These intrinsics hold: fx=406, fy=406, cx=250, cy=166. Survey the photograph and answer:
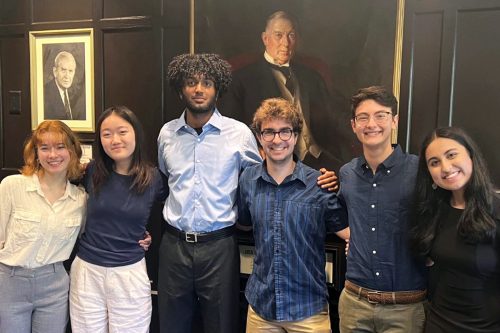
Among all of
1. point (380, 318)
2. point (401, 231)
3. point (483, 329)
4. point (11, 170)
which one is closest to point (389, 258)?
point (401, 231)

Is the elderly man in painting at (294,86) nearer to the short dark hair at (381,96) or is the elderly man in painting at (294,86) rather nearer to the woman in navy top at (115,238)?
the short dark hair at (381,96)

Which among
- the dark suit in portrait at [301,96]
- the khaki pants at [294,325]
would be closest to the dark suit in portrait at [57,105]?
the dark suit in portrait at [301,96]

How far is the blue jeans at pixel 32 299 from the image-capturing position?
199 cm

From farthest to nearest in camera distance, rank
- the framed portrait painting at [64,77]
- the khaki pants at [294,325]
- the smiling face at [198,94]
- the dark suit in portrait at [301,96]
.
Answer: the framed portrait painting at [64,77], the dark suit in portrait at [301,96], the smiling face at [198,94], the khaki pants at [294,325]

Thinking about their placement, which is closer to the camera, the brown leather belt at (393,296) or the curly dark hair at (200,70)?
the brown leather belt at (393,296)

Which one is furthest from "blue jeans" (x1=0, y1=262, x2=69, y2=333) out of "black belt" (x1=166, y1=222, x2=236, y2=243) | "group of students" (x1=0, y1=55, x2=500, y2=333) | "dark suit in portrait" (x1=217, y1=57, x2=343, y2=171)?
"dark suit in portrait" (x1=217, y1=57, x2=343, y2=171)

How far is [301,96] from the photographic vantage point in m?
2.36

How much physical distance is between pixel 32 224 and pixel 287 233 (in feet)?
4.11

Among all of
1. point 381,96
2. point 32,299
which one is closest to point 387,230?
point 381,96

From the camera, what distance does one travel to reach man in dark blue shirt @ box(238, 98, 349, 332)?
5.86 feet

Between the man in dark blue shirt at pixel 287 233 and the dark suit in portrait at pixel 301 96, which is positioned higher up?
the dark suit in portrait at pixel 301 96

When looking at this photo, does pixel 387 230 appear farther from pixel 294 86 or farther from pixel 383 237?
pixel 294 86

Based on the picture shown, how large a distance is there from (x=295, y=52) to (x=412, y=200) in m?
1.13

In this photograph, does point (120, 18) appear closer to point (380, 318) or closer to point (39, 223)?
point (39, 223)
